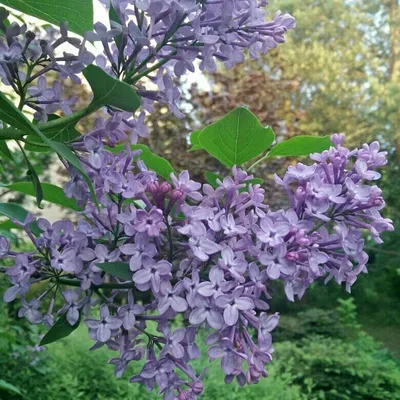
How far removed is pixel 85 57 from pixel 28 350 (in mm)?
2510

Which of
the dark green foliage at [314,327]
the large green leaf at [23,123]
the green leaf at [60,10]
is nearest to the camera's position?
the large green leaf at [23,123]

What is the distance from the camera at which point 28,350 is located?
2.84 metres

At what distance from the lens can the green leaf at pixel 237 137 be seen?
609 mm

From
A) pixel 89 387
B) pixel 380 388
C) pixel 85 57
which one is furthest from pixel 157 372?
pixel 380 388

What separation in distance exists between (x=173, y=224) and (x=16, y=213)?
22cm

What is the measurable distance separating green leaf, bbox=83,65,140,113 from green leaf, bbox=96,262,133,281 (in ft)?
0.44

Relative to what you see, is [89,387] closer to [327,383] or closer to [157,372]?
[327,383]

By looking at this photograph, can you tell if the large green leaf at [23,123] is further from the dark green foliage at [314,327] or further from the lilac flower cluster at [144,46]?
the dark green foliage at [314,327]

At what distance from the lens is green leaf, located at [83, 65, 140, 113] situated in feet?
1.55

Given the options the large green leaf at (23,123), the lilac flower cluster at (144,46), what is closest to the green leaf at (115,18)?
the lilac flower cluster at (144,46)

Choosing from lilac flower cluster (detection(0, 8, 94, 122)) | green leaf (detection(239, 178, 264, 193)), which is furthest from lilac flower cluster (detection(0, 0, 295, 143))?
green leaf (detection(239, 178, 264, 193))

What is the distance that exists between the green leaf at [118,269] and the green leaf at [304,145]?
22cm

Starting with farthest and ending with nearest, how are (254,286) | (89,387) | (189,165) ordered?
(189,165)
(89,387)
(254,286)

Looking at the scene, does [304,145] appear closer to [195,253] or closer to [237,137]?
[237,137]
